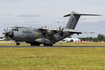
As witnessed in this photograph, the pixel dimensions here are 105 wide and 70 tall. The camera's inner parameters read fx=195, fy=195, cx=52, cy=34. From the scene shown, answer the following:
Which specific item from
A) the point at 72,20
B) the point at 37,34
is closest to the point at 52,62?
the point at 37,34

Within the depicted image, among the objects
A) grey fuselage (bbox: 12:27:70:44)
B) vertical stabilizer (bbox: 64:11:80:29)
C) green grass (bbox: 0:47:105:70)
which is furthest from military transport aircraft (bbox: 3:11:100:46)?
green grass (bbox: 0:47:105:70)

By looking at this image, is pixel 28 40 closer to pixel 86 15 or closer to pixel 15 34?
pixel 15 34

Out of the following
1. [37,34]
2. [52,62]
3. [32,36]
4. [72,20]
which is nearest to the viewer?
[52,62]

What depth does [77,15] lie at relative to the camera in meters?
64.7

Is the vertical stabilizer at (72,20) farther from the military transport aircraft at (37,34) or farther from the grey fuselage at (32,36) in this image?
the grey fuselage at (32,36)

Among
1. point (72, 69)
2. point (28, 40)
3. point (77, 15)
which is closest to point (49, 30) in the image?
point (28, 40)

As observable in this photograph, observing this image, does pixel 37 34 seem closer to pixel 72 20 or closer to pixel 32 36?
pixel 32 36

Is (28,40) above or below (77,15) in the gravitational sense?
below

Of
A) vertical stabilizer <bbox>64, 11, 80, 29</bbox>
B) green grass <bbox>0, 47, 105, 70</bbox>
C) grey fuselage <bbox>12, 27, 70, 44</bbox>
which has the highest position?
vertical stabilizer <bbox>64, 11, 80, 29</bbox>

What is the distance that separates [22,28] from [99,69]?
44.1 m

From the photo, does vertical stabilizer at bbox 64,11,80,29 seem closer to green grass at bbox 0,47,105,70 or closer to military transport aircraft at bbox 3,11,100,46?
military transport aircraft at bbox 3,11,100,46

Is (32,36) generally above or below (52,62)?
above

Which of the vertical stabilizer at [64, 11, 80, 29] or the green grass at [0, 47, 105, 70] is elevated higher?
the vertical stabilizer at [64, 11, 80, 29]

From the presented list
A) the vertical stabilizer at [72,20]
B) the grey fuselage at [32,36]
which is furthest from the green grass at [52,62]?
the vertical stabilizer at [72,20]
